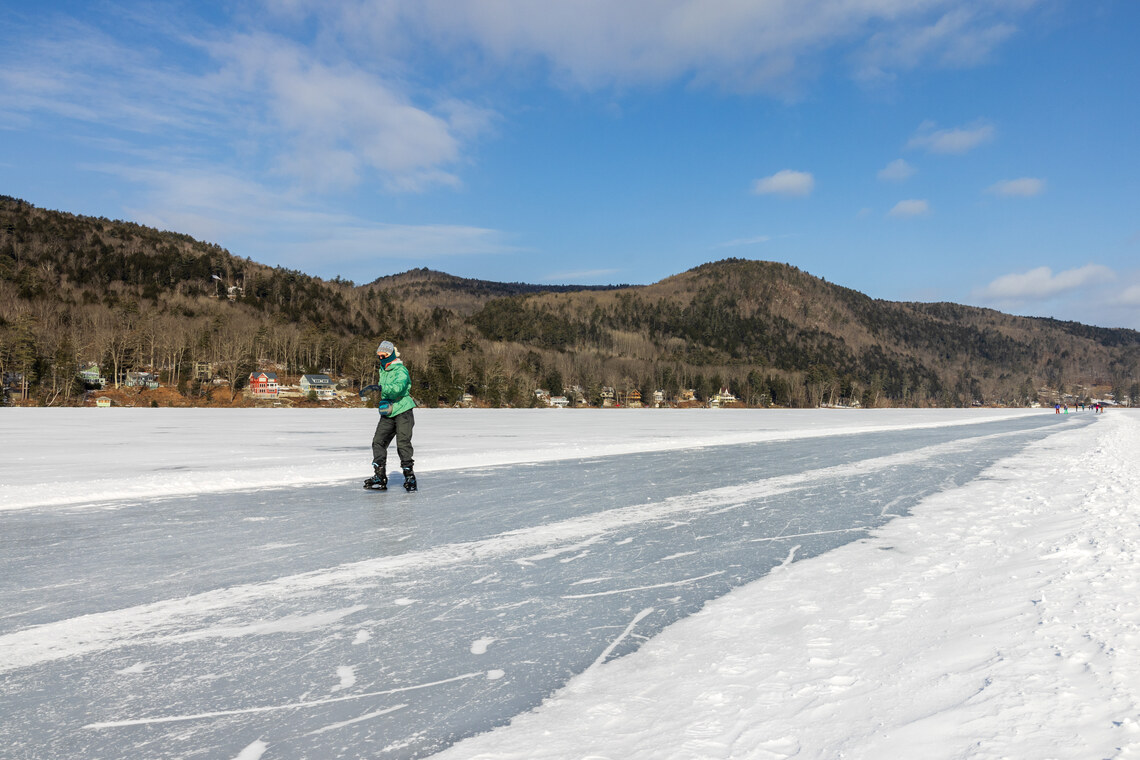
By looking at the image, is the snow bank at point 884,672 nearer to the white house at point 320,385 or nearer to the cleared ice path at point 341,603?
the cleared ice path at point 341,603

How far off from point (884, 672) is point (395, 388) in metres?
7.40

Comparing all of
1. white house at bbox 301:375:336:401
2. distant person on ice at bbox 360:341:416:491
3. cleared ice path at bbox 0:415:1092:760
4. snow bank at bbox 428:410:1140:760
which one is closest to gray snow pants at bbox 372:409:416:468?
distant person on ice at bbox 360:341:416:491

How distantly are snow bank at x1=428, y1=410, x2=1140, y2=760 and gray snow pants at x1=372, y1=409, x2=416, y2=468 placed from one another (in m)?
5.66

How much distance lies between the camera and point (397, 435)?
946cm

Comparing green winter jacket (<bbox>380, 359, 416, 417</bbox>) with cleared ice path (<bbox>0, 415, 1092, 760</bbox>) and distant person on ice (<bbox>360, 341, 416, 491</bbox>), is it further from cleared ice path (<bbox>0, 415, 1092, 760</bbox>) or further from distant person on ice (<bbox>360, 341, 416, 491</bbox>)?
cleared ice path (<bbox>0, 415, 1092, 760</bbox>)

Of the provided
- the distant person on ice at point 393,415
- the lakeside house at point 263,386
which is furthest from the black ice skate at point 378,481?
the lakeside house at point 263,386

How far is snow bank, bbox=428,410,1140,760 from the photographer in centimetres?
255

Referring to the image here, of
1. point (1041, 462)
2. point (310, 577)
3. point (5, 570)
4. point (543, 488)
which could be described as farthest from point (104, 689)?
point (1041, 462)

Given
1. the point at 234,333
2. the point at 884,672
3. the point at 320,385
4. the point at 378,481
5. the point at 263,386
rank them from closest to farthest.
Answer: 1. the point at 884,672
2. the point at 378,481
3. the point at 263,386
4. the point at 320,385
5. the point at 234,333

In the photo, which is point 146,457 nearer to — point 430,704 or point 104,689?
point 104,689

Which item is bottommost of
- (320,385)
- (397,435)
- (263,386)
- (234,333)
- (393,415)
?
(397,435)

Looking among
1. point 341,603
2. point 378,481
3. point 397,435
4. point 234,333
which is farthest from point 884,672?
point 234,333

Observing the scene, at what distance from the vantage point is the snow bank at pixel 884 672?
8.38ft

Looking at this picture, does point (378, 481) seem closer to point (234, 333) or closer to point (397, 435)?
point (397, 435)
